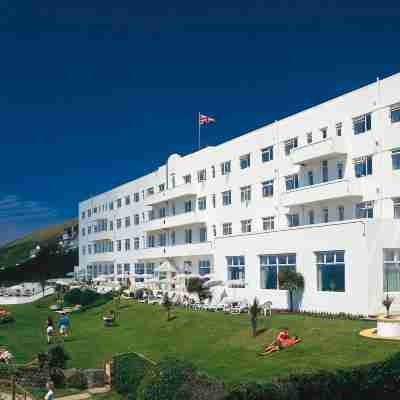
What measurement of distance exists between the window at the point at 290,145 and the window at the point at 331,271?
39.2 ft

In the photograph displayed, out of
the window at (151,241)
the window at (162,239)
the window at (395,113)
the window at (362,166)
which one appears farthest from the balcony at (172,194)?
the window at (395,113)

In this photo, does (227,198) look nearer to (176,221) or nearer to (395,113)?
(176,221)

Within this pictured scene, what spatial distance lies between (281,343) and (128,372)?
7561 mm

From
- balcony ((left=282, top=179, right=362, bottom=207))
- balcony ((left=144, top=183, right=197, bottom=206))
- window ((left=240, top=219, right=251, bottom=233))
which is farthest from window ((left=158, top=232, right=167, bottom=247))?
balcony ((left=282, top=179, right=362, bottom=207))

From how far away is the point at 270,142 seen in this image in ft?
155

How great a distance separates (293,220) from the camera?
45.1 m

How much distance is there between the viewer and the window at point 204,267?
54.7 meters

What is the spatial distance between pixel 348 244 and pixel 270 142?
16.2m

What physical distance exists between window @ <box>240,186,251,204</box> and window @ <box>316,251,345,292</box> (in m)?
15.5

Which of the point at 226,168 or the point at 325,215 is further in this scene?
the point at 226,168

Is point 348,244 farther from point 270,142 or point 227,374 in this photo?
point 270,142

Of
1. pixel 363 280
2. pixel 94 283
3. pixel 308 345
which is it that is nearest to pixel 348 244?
pixel 363 280

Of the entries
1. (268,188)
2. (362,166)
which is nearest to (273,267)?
(362,166)

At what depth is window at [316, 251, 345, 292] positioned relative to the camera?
109ft
